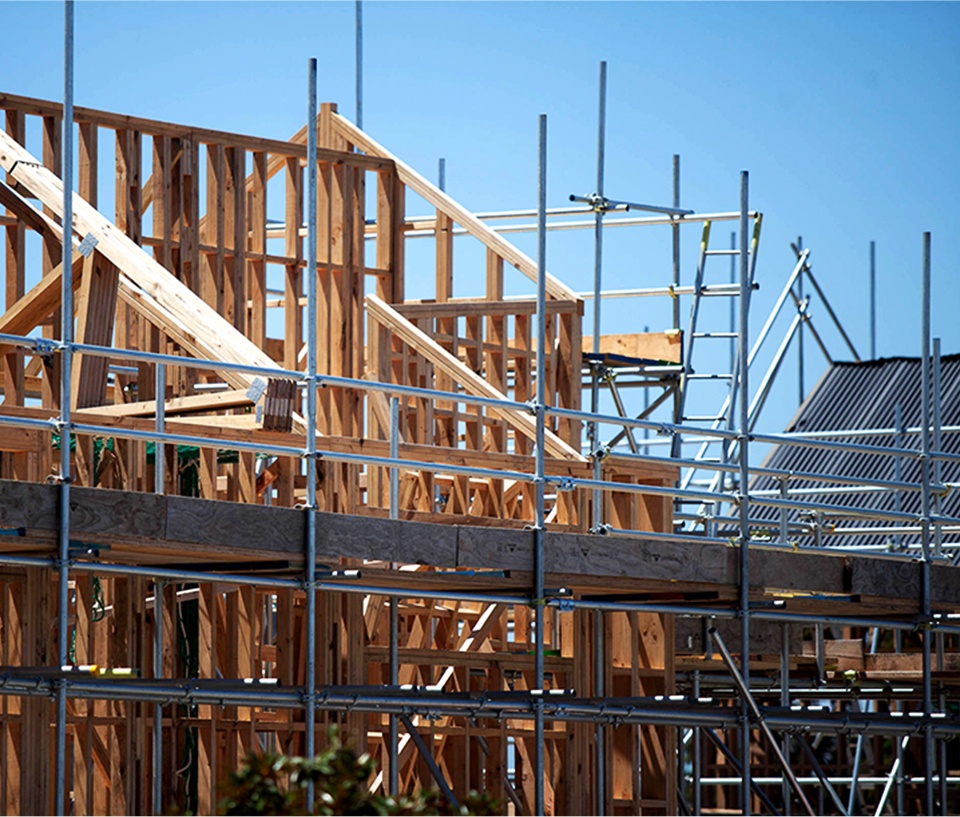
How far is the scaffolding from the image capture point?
37.8 feet

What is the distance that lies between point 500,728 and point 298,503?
2.57 metres

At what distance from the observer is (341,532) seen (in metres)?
11.6

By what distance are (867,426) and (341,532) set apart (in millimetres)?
17975

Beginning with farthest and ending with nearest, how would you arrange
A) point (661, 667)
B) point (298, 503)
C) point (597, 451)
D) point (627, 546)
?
point (298, 503) < point (661, 667) < point (597, 451) < point (627, 546)

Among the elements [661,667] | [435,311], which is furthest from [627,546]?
[435,311]

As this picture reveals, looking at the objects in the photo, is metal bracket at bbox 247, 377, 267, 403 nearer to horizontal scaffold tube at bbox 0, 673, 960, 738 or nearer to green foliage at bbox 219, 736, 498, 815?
horizontal scaffold tube at bbox 0, 673, 960, 738


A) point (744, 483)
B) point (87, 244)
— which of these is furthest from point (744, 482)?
point (87, 244)

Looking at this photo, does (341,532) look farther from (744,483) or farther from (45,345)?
(744,483)

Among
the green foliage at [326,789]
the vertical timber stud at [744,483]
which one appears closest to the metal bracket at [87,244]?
the vertical timber stud at [744,483]

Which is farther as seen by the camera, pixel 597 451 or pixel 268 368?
pixel 597 451

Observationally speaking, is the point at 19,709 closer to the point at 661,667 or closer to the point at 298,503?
the point at 298,503

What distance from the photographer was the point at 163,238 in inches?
624

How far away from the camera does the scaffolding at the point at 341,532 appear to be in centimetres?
1151

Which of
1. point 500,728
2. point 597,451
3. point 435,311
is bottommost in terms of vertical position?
point 500,728
